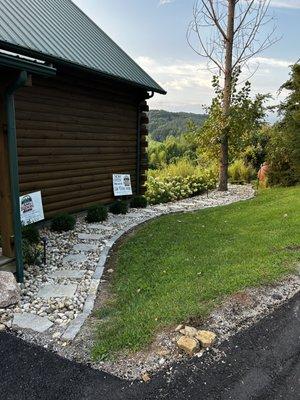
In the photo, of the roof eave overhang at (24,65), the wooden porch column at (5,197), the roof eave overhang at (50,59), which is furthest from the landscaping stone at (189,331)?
the roof eave overhang at (50,59)

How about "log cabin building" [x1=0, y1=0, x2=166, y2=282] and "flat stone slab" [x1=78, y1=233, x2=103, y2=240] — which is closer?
"log cabin building" [x1=0, y1=0, x2=166, y2=282]

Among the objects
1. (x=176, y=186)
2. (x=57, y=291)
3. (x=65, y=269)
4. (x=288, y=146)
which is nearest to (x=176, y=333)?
(x=57, y=291)

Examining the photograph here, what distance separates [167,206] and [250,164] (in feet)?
26.2

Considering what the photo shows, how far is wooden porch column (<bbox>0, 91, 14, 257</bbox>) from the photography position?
155 inches

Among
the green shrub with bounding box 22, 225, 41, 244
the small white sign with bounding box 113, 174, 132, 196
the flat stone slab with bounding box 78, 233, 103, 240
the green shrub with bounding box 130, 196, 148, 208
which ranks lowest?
the flat stone slab with bounding box 78, 233, 103, 240

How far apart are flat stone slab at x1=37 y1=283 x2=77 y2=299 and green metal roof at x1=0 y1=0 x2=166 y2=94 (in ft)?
10.8

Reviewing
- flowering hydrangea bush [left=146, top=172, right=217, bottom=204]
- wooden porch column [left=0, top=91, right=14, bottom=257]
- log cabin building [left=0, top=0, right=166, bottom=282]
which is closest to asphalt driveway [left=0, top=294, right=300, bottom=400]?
wooden porch column [left=0, top=91, right=14, bottom=257]

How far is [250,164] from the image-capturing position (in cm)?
1602

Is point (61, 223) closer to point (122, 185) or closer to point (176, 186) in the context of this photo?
point (122, 185)

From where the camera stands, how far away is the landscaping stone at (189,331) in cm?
295

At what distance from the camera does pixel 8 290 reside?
368 centimetres

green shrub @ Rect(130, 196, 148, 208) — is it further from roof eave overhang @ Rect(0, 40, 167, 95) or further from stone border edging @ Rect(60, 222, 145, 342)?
stone border edging @ Rect(60, 222, 145, 342)

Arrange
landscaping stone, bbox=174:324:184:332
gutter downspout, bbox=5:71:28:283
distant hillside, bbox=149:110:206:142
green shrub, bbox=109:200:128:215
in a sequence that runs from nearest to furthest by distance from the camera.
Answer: landscaping stone, bbox=174:324:184:332
gutter downspout, bbox=5:71:28:283
green shrub, bbox=109:200:128:215
distant hillside, bbox=149:110:206:142

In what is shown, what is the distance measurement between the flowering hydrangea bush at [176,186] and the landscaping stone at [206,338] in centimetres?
699
